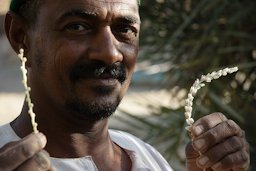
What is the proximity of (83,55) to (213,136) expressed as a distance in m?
0.45

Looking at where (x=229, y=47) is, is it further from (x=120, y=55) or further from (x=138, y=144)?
(x=120, y=55)

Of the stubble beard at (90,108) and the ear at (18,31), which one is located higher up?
the ear at (18,31)

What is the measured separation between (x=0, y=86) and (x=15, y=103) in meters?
2.28

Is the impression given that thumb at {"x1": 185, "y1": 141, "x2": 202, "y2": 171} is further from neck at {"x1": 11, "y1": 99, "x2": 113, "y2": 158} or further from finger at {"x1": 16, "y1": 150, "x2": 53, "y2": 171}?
finger at {"x1": 16, "y1": 150, "x2": 53, "y2": 171}

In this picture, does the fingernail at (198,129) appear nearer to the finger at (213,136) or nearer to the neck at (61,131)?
the finger at (213,136)

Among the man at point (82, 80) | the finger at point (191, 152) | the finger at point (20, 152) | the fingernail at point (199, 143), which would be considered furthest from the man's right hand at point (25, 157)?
the finger at point (191, 152)

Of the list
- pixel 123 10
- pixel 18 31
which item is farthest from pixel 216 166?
pixel 18 31

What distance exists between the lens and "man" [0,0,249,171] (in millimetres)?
2213

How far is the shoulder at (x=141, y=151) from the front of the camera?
258cm

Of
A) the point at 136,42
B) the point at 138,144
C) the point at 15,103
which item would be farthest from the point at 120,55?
the point at 15,103

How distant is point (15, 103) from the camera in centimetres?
1177

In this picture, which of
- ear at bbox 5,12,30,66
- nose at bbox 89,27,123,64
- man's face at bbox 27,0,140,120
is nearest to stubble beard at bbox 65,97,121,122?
man's face at bbox 27,0,140,120

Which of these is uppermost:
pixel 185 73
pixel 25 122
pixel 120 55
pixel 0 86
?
pixel 120 55

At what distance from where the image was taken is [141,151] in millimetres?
2633
